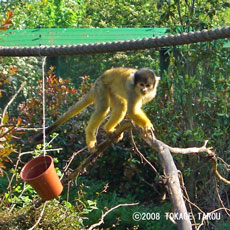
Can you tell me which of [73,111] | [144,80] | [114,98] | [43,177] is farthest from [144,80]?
[43,177]

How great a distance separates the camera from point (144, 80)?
3.44 metres

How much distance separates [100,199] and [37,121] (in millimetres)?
1423

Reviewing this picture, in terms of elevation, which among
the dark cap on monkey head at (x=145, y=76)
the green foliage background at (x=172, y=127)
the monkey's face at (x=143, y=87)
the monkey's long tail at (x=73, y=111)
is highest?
the dark cap on monkey head at (x=145, y=76)

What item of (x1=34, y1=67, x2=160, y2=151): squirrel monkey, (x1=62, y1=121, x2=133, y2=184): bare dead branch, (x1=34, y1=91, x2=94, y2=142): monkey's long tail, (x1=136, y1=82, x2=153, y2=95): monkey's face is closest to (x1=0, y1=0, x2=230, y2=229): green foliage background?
(x1=34, y1=67, x2=160, y2=151): squirrel monkey

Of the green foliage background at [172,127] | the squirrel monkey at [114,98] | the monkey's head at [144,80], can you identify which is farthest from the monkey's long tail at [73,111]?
the green foliage background at [172,127]

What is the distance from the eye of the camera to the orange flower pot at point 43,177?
2.48 m

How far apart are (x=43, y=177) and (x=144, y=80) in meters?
1.29

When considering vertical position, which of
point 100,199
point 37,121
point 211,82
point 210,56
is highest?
point 210,56

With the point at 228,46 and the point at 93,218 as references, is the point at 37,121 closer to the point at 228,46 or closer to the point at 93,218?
the point at 93,218

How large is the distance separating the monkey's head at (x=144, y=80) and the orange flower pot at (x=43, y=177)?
1.09 m

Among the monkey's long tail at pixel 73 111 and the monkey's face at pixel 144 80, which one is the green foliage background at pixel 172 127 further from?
the monkey's face at pixel 144 80

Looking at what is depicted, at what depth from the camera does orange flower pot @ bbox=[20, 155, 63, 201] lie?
2484 mm

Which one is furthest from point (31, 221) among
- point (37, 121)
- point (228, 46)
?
point (228, 46)

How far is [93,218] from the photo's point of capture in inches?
201
